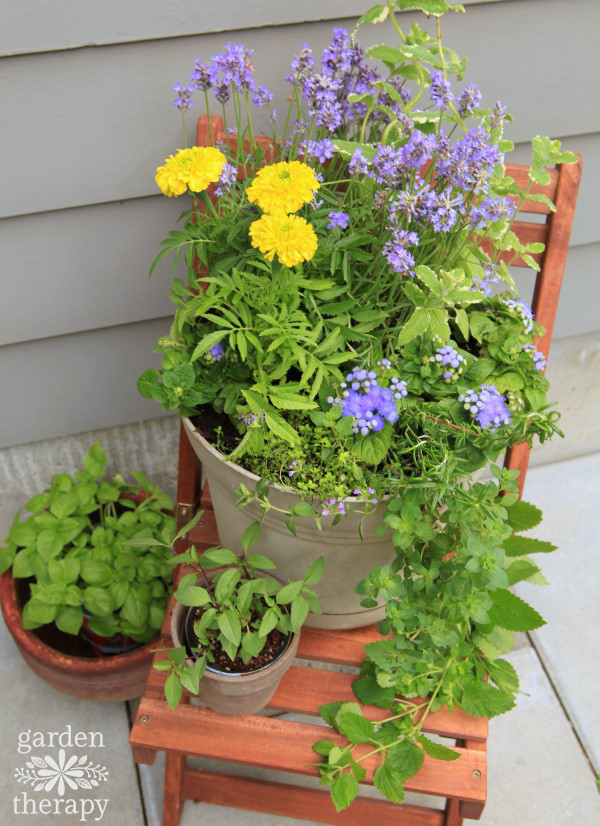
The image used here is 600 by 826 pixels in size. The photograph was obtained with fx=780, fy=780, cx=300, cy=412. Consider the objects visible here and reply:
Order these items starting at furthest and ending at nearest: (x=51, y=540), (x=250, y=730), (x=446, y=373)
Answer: (x=51, y=540) → (x=250, y=730) → (x=446, y=373)

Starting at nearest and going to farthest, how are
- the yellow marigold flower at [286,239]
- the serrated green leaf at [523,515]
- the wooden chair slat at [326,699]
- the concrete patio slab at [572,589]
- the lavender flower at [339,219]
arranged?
the yellow marigold flower at [286,239] < the lavender flower at [339,219] < the wooden chair slat at [326,699] < the serrated green leaf at [523,515] < the concrete patio slab at [572,589]

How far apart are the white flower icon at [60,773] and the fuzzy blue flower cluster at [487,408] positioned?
118 centimetres

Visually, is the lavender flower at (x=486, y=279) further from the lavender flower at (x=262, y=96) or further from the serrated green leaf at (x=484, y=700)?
the serrated green leaf at (x=484, y=700)

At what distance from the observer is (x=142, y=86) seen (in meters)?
1.32

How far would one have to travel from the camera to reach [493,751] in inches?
67.6

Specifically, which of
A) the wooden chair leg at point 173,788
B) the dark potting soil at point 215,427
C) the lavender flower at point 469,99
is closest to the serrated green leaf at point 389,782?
the wooden chair leg at point 173,788

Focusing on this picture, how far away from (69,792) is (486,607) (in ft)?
3.37

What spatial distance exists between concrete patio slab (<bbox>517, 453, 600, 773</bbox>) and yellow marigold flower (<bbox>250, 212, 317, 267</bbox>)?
1.34 m

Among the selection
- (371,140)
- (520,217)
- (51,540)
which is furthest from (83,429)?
(520,217)

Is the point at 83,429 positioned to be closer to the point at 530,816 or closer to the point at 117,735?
the point at 117,735

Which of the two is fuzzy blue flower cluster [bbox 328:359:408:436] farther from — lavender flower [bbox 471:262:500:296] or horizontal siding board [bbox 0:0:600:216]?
horizontal siding board [bbox 0:0:600:216]

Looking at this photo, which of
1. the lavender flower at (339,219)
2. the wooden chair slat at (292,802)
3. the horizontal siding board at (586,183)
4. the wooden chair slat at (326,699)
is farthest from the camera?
the horizontal siding board at (586,183)

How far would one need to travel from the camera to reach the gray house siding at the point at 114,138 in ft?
4.16

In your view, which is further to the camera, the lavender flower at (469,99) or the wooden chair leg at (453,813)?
the wooden chair leg at (453,813)
